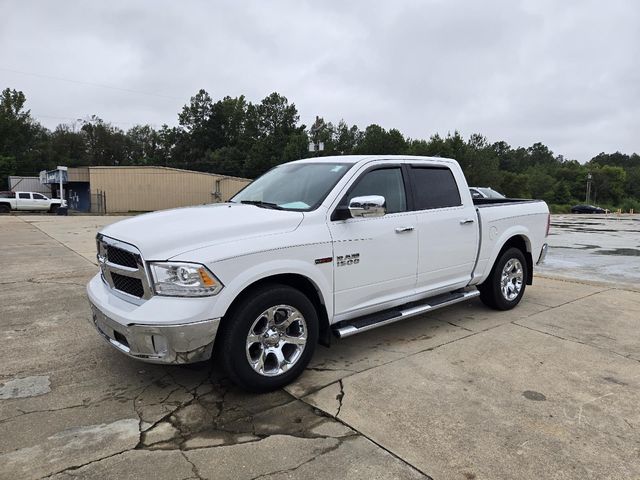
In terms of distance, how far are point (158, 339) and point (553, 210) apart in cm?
6957

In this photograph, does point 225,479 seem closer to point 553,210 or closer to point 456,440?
point 456,440

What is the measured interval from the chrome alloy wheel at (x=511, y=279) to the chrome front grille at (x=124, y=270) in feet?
14.2

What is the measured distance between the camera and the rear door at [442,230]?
4824 millimetres

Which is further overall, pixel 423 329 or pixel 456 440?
pixel 423 329

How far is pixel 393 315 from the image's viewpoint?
4.50 metres

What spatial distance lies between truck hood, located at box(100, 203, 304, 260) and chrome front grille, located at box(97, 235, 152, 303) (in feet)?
0.21

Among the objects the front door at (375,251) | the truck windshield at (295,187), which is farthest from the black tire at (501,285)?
the truck windshield at (295,187)

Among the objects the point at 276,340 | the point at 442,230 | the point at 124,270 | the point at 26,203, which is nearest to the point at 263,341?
the point at 276,340

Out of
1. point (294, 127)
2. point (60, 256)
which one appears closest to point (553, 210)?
point (294, 127)

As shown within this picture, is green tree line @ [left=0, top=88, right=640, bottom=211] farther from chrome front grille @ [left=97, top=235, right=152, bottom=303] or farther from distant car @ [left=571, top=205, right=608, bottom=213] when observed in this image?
chrome front grille @ [left=97, top=235, right=152, bottom=303]

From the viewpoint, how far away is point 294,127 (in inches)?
3123

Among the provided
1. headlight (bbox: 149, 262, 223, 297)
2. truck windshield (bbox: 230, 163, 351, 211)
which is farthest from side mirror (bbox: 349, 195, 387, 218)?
headlight (bbox: 149, 262, 223, 297)

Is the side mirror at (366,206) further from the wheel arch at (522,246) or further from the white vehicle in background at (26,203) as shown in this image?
the white vehicle in background at (26,203)

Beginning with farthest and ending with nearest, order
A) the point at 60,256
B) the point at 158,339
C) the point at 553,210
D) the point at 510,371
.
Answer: the point at 553,210
the point at 60,256
the point at 510,371
the point at 158,339
